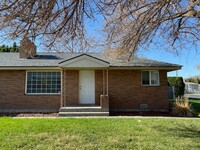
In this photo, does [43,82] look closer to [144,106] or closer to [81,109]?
[81,109]

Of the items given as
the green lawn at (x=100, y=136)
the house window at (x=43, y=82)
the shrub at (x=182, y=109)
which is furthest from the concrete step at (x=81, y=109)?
the shrub at (x=182, y=109)

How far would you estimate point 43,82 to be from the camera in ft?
48.9

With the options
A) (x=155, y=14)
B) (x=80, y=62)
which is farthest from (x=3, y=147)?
(x=80, y=62)

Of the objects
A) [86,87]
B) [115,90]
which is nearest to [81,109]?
[86,87]

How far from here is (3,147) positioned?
632 cm

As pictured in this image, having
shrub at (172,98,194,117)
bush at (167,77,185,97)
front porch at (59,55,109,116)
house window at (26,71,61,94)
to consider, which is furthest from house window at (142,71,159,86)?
bush at (167,77,185,97)

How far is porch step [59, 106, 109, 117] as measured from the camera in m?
12.8

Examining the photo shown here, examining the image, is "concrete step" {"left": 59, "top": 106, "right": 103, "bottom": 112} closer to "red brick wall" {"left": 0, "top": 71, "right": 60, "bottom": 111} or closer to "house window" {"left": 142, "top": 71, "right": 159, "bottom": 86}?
"red brick wall" {"left": 0, "top": 71, "right": 60, "bottom": 111}

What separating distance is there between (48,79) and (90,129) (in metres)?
7.44

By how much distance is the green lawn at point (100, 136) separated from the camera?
6.56 m

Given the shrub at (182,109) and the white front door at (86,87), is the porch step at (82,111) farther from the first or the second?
the shrub at (182,109)

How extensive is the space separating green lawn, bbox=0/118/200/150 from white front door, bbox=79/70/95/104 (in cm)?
551

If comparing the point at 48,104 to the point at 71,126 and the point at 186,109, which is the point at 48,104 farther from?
the point at 186,109

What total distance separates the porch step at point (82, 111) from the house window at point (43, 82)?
2.39 m
